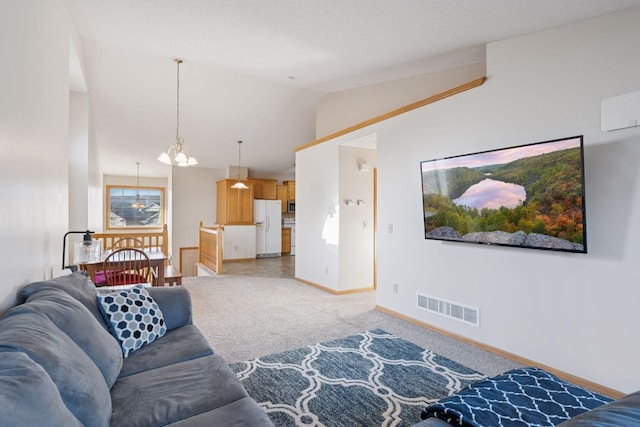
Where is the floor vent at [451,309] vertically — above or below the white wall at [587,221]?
below

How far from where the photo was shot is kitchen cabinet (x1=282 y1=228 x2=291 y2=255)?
1019 centimetres

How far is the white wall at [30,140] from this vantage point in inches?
59.5

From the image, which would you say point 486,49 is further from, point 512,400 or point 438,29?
point 512,400

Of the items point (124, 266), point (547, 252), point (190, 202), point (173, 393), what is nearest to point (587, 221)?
point (547, 252)

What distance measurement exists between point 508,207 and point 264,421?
249 centimetres

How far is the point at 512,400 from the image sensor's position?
1506mm

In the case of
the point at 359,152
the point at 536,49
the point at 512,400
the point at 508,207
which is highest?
the point at 536,49

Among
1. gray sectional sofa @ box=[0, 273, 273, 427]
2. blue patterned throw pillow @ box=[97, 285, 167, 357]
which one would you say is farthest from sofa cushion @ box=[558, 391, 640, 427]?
blue patterned throw pillow @ box=[97, 285, 167, 357]

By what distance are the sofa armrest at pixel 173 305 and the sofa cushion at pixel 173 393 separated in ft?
2.00

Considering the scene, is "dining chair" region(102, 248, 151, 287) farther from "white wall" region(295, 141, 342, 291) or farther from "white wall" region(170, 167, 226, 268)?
"white wall" region(170, 167, 226, 268)

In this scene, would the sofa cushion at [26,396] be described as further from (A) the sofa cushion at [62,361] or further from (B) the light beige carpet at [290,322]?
(B) the light beige carpet at [290,322]

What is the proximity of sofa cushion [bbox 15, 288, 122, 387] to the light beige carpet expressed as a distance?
141 cm

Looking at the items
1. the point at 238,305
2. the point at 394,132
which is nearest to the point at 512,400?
the point at 394,132

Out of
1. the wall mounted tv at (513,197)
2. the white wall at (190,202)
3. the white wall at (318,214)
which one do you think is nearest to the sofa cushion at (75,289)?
the wall mounted tv at (513,197)
